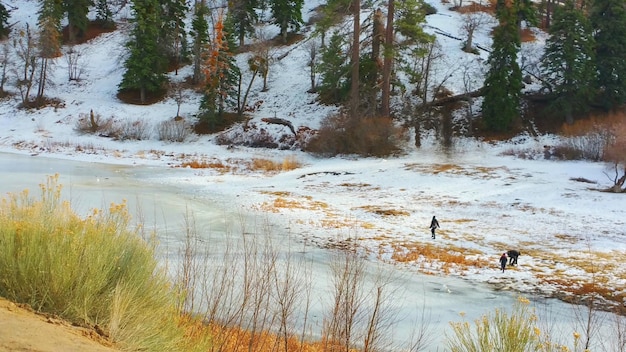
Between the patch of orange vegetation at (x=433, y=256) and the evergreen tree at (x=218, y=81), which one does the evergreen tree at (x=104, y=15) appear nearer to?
the evergreen tree at (x=218, y=81)

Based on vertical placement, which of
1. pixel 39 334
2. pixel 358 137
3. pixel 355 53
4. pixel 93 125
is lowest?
pixel 39 334

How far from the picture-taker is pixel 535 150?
95.0 feet

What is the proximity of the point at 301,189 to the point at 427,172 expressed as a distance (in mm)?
6890

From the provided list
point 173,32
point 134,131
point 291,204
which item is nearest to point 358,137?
point 291,204

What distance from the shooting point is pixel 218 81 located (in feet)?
124

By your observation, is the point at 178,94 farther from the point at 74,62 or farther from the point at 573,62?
the point at 573,62

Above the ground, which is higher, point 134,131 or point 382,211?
point 134,131

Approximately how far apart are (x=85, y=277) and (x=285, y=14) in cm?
5058

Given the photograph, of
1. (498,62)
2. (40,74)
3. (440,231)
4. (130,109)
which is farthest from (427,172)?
(40,74)

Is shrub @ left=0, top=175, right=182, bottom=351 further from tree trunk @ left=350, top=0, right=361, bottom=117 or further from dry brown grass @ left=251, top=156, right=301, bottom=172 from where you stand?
tree trunk @ left=350, top=0, right=361, bottom=117

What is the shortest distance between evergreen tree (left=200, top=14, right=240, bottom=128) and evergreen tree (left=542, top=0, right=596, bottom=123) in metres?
25.1

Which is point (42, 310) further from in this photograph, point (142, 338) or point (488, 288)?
point (488, 288)

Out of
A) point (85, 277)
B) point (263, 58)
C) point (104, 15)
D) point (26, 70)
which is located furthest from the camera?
point (104, 15)

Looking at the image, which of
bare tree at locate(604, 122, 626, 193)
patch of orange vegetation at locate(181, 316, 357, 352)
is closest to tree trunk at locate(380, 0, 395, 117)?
bare tree at locate(604, 122, 626, 193)
